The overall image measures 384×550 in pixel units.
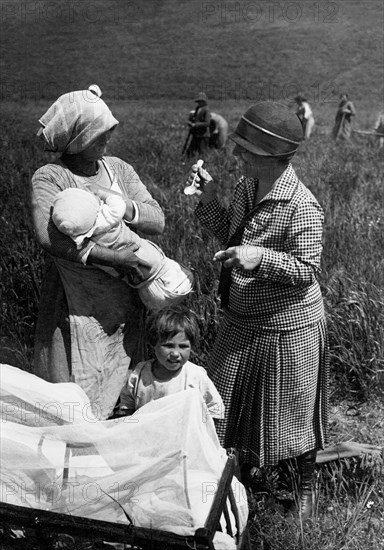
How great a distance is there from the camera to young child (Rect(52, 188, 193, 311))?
200cm

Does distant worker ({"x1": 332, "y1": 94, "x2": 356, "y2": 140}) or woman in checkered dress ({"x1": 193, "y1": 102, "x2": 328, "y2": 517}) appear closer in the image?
woman in checkered dress ({"x1": 193, "y1": 102, "x2": 328, "y2": 517})

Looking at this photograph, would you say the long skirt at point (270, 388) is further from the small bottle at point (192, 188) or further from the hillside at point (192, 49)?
the hillside at point (192, 49)

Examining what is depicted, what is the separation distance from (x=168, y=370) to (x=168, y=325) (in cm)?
17

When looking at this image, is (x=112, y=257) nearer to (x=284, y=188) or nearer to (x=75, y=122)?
(x=75, y=122)

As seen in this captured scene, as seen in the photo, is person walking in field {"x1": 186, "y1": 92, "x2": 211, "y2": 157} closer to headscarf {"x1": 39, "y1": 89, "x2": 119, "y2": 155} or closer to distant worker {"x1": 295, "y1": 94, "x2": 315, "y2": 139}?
distant worker {"x1": 295, "y1": 94, "x2": 315, "y2": 139}

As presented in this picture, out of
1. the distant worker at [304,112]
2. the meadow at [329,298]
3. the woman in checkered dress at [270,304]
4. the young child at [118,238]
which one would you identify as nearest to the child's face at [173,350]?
the young child at [118,238]

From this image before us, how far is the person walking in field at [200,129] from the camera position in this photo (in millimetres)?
10305

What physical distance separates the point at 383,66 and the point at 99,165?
43.9ft

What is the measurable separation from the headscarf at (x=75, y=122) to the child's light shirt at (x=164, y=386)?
718 millimetres

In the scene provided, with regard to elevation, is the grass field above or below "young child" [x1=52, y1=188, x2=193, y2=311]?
below

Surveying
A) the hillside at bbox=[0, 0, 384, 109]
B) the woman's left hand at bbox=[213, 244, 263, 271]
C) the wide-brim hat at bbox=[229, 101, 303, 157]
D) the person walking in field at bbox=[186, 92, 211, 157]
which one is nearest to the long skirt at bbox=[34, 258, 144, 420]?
the woman's left hand at bbox=[213, 244, 263, 271]

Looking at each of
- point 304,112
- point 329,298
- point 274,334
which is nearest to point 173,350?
point 274,334

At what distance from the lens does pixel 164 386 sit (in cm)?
227

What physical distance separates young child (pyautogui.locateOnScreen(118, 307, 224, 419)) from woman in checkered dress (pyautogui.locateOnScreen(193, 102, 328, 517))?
20 cm
